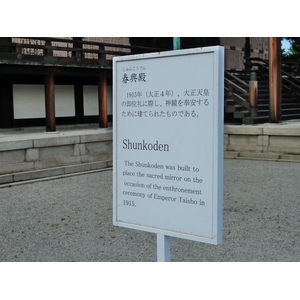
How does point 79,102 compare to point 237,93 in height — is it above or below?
below

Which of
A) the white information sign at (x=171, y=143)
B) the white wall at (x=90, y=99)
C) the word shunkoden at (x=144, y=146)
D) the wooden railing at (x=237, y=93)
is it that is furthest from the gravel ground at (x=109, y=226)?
the white wall at (x=90, y=99)

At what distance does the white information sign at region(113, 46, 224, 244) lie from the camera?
3.04 meters

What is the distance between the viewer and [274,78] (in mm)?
12977

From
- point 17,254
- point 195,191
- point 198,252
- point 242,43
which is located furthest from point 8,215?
point 242,43

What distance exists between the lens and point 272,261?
14.9ft

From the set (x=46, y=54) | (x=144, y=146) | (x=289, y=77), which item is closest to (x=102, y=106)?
(x=46, y=54)

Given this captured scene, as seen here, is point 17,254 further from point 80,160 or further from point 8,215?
point 80,160

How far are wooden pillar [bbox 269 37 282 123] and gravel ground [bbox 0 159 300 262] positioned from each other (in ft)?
13.5

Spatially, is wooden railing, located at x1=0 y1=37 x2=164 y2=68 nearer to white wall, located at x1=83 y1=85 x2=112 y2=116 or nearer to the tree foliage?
white wall, located at x1=83 y1=85 x2=112 y2=116

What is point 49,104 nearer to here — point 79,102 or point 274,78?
point 79,102

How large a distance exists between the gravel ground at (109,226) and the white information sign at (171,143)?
1434 millimetres

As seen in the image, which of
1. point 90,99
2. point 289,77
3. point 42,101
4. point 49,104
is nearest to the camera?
point 49,104

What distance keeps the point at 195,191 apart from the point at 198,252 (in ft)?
6.06

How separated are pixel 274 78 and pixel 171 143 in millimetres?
10447
